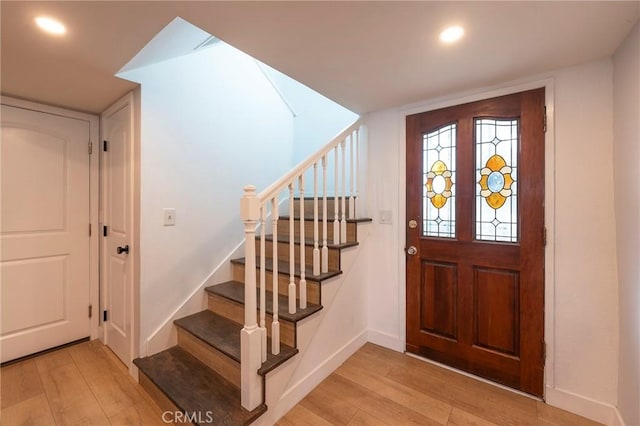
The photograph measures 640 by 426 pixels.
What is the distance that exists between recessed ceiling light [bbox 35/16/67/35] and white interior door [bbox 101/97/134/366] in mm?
661

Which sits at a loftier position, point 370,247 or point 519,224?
point 519,224

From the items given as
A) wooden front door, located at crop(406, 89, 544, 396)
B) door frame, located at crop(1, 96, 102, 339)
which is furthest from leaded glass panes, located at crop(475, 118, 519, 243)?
door frame, located at crop(1, 96, 102, 339)

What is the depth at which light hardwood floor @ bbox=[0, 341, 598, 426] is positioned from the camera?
1.56 meters

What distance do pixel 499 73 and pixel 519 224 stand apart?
98cm

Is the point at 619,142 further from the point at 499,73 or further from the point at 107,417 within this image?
the point at 107,417

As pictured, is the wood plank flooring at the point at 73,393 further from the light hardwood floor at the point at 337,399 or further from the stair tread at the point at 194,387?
the stair tread at the point at 194,387

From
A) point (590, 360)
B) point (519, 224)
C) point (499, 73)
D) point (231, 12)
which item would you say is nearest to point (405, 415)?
point (590, 360)

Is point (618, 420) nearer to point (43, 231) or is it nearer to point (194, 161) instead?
point (194, 161)

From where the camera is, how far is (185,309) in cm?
215

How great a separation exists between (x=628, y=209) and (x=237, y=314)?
2.42 m

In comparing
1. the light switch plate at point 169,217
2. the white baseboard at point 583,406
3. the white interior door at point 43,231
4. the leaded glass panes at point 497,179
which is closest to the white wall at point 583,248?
the white baseboard at point 583,406

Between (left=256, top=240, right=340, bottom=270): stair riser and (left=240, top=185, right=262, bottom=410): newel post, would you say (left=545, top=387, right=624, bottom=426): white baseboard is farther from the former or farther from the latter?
(left=240, top=185, right=262, bottom=410): newel post

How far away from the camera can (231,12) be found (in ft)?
3.77

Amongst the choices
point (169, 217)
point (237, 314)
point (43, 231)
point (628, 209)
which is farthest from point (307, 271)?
point (43, 231)
